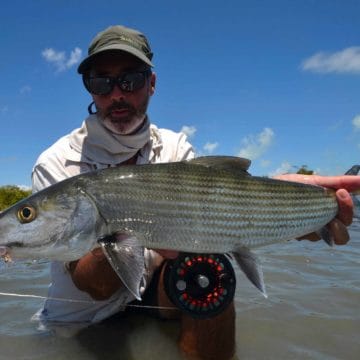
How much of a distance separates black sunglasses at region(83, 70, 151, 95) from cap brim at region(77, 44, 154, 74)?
0.13 m

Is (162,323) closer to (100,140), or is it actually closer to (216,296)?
(216,296)

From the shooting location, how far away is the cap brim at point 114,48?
4348 mm

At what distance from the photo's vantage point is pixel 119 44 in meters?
4.42

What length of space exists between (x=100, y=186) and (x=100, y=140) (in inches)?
53.5

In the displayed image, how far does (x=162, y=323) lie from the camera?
15.1 ft

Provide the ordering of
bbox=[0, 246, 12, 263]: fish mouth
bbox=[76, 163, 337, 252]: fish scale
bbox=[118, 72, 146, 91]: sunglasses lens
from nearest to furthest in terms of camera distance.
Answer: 1. bbox=[0, 246, 12, 263]: fish mouth
2. bbox=[76, 163, 337, 252]: fish scale
3. bbox=[118, 72, 146, 91]: sunglasses lens

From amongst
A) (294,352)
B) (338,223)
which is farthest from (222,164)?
(294,352)

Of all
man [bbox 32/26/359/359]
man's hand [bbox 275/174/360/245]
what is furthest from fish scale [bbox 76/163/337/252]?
man [bbox 32/26/359/359]

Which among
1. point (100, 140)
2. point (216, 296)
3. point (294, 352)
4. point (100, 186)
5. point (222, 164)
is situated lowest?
point (294, 352)

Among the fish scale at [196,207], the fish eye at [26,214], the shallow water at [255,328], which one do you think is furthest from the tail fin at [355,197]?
the fish eye at [26,214]

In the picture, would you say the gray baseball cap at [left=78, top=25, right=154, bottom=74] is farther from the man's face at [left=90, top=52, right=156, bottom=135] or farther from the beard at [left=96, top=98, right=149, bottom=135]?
the beard at [left=96, top=98, right=149, bottom=135]

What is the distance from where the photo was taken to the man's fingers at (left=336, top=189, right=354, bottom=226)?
4.00m

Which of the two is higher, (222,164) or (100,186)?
(222,164)

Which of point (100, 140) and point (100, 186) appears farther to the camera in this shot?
point (100, 140)
